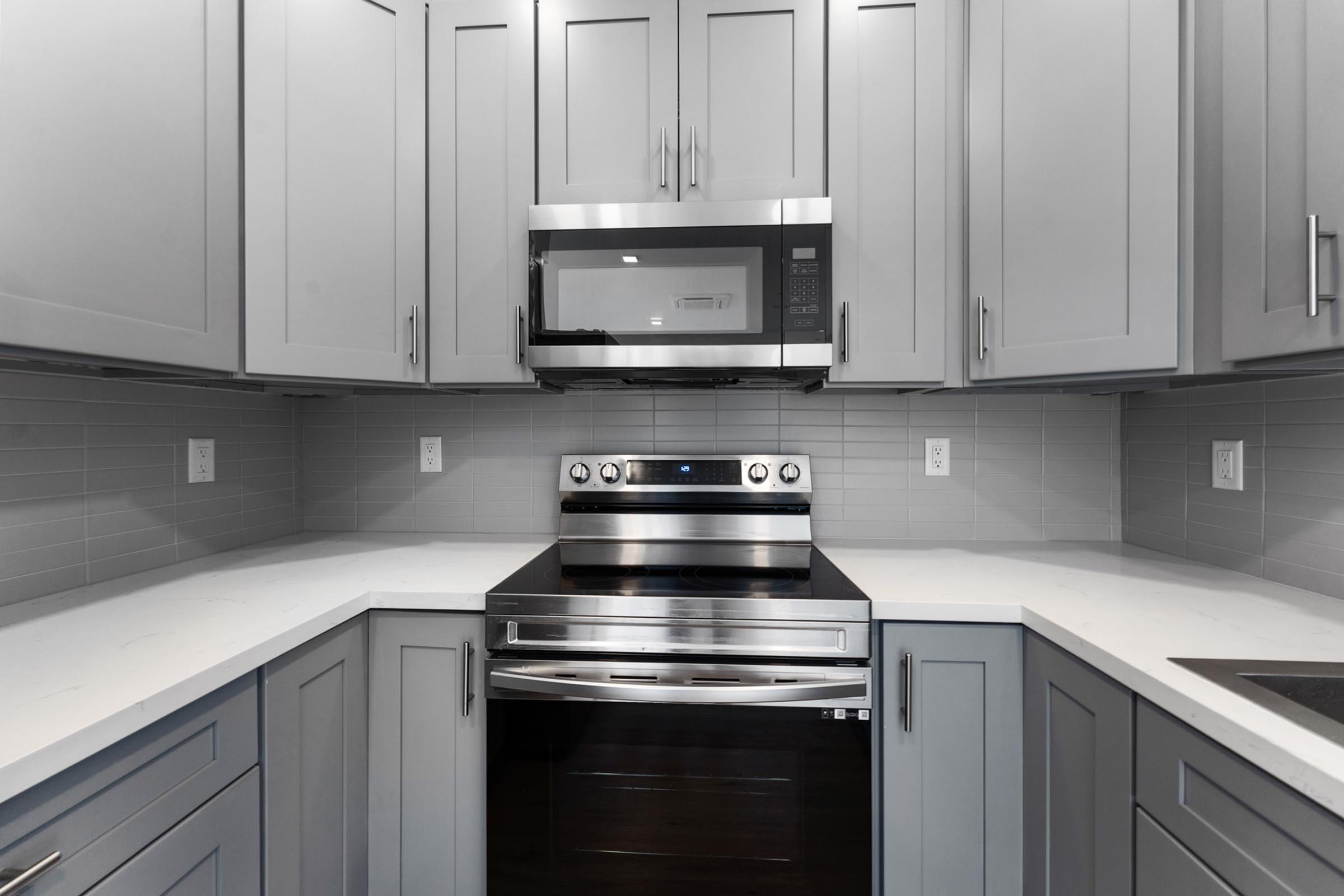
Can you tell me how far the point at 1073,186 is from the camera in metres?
1.25

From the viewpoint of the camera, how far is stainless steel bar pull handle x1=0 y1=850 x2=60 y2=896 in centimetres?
59

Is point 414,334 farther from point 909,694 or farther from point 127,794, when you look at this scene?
point 909,694

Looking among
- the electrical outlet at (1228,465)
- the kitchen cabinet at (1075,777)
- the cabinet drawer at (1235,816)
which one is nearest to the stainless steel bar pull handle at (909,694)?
the kitchen cabinet at (1075,777)

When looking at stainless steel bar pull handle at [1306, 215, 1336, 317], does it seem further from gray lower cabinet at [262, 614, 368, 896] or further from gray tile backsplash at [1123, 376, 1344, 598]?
gray lower cabinet at [262, 614, 368, 896]

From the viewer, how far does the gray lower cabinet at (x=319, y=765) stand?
3.27 feet

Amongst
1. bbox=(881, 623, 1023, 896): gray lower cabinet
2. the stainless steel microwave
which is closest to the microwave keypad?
the stainless steel microwave

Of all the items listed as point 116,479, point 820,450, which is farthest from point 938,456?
point 116,479

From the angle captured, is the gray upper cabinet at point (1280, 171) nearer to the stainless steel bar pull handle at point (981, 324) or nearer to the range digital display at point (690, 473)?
the stainless steel bar pull handle at point (981, 324)

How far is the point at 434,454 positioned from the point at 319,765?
3.27 ft

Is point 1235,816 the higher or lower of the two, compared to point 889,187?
lower

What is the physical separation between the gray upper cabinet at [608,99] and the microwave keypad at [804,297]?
1.20 ft

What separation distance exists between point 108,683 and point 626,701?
2.58 ft

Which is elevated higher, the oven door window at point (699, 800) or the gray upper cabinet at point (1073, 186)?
the gray upper cabinet at point (1073, 186)

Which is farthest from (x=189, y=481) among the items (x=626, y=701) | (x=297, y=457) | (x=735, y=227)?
(x=735, y=227)
